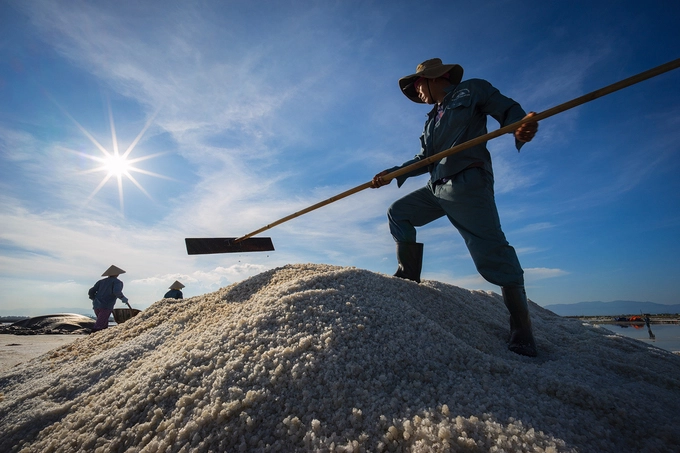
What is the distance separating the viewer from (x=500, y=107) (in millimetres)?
2318

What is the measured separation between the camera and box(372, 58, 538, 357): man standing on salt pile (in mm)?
2189

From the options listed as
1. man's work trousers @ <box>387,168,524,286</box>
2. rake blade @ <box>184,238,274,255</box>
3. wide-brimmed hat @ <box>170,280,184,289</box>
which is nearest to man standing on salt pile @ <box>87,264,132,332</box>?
wide-brimmed hat @ <box>170,280,184,289</box>

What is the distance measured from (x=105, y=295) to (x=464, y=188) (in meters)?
7.70

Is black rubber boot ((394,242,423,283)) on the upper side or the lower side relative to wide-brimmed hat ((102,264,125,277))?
lower

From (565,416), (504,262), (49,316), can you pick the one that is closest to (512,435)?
(565,416)

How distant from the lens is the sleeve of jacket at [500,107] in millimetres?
2221

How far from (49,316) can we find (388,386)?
12964mm

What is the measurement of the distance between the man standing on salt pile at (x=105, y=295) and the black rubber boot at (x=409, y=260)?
264 inches

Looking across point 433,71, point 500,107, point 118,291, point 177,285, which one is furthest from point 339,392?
point 177,285

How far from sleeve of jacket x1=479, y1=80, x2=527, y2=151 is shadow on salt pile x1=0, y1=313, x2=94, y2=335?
10732 mm

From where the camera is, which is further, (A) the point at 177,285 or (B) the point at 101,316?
(A) the point at 177,285

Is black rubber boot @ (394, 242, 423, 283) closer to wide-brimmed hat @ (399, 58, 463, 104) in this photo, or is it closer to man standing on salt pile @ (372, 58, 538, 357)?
man standing on salt pile @ (372, 58, 538, 357)

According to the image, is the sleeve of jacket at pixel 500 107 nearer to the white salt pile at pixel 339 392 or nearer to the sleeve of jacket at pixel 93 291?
the white salt pile at pixel 339 392

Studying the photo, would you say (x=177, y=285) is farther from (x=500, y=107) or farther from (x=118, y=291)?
(x=500, y=107)
